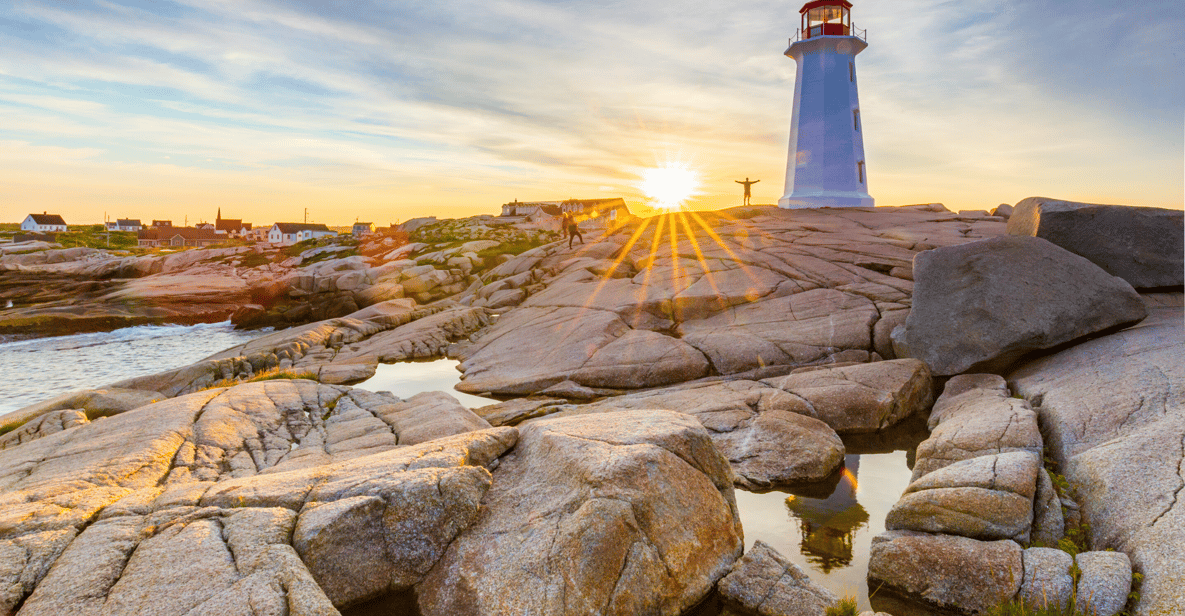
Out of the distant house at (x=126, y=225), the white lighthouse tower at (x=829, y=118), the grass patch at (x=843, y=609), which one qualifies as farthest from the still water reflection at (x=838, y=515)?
the distant house at (x=126, y=225)

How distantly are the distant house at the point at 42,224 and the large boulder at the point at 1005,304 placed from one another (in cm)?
20415

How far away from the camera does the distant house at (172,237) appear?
13788 centimetres

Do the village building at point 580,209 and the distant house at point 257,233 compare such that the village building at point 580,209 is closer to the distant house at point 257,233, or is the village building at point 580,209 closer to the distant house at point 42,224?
the distant house at point 257,233

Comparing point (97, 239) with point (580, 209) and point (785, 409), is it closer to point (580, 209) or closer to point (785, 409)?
point (580, 209)

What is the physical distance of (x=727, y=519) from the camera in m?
8.05

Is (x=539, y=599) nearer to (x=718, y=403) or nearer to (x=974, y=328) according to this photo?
(x=718, y=403)

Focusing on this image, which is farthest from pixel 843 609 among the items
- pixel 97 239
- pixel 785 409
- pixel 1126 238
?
pixel 97 239

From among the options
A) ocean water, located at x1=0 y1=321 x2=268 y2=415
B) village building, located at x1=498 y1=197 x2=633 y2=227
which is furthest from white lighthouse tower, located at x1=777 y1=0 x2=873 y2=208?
village building, located at x1=498 y1=197 x2=633 y2=227

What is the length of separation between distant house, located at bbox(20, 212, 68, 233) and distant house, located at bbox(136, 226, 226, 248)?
36.4 metres

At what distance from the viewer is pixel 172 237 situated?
138 metres

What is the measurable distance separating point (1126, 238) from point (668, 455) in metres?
16.7

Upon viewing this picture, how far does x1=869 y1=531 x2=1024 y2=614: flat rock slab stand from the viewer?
6.71 m

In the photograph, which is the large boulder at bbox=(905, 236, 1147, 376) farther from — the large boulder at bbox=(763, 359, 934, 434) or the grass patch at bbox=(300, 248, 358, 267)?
the grass patch at bbox=(300, 248, 358, 267)

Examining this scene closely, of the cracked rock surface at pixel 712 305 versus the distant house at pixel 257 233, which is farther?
the distant house at pixel 257 233
